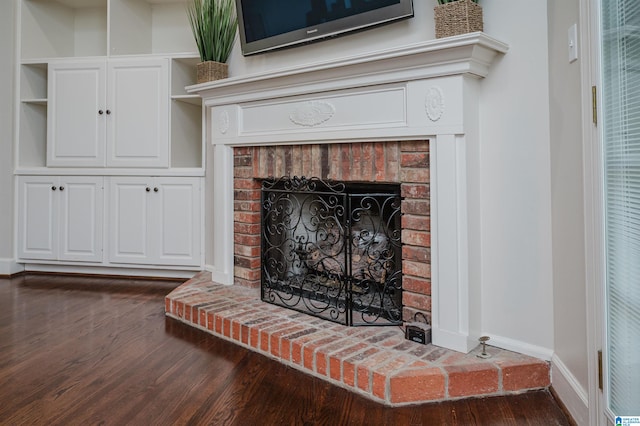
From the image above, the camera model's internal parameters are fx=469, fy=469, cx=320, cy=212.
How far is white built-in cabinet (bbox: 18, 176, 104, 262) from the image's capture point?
12.1 ft

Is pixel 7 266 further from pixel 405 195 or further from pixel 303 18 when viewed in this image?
pixel 405 195

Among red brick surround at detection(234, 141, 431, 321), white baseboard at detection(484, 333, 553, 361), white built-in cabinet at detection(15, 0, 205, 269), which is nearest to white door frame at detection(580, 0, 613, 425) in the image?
white baseboard at detection(484, 333, 553, 361)

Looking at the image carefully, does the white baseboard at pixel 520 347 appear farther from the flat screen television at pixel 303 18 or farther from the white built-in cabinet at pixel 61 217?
the white built-in cabinet at pixel 61 217

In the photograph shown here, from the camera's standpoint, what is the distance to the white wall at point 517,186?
1.82 meters

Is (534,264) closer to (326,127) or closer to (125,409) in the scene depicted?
(326,127)

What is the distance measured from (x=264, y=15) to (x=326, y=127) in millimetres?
859

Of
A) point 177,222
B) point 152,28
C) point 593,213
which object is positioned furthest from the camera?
point 152,28

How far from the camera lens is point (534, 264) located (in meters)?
1.85

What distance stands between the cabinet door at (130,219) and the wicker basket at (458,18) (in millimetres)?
2483

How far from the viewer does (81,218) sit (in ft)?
12.1

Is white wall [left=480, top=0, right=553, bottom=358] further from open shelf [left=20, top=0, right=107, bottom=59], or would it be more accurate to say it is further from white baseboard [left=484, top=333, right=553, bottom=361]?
open shelf [left=20, top=0, right=107, bottom=59]

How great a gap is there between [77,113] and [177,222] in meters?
1.17

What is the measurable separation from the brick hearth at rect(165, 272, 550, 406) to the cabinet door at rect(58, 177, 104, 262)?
1699 millimetres

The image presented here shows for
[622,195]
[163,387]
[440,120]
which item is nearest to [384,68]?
[440,120]
